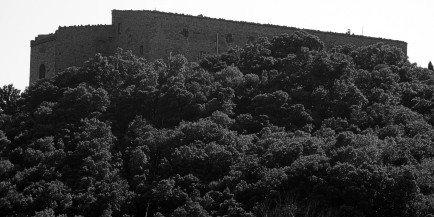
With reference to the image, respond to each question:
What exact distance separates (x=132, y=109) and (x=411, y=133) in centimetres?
1464

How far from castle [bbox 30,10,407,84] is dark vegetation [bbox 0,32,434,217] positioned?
1462 mm

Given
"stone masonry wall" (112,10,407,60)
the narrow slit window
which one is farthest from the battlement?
"stone masonry wall" (112,10,407,60)

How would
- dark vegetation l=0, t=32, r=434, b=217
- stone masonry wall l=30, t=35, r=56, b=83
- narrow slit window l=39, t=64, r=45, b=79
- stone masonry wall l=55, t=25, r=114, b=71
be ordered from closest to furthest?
dark vegetation l=0, t=32, r=434, b=217, stone masonry wall l=55, t=25, r=114, b=71, stone masonry wall l=30, t=35, r=56, b=83, narrow slit window l=39, t=64, r=45, b=79

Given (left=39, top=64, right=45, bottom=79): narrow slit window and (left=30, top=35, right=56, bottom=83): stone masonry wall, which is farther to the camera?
(left=39, top=64, right=45, bottom=79): narrow slit window

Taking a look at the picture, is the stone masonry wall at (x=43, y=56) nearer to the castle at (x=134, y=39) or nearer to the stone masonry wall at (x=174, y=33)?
the castle at (x=134, y=39)

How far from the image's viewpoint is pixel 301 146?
5234cm

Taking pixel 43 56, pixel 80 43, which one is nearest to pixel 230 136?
pixel 80 43

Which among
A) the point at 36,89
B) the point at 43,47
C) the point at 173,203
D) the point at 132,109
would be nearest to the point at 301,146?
the point at 173,203

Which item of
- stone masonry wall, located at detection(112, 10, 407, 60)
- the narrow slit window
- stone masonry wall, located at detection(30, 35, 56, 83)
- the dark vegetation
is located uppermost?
stone masonry wall, located at detection(112, 10, 407, 60)

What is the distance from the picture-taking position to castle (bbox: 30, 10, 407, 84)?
212ft

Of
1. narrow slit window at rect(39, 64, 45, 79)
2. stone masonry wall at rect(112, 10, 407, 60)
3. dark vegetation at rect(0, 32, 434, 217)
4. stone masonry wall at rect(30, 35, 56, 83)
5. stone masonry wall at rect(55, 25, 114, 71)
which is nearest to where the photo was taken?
dark vegetation at rect(0, 32, 434, 217)

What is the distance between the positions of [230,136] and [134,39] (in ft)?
43.0

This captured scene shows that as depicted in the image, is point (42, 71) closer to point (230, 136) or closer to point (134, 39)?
point (134, 39)

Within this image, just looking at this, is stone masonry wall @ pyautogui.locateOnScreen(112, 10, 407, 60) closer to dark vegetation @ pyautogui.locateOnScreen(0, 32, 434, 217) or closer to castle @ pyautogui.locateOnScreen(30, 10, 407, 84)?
castle @ pyautogui.locateOnScreen(30, 10, 407, 84)
